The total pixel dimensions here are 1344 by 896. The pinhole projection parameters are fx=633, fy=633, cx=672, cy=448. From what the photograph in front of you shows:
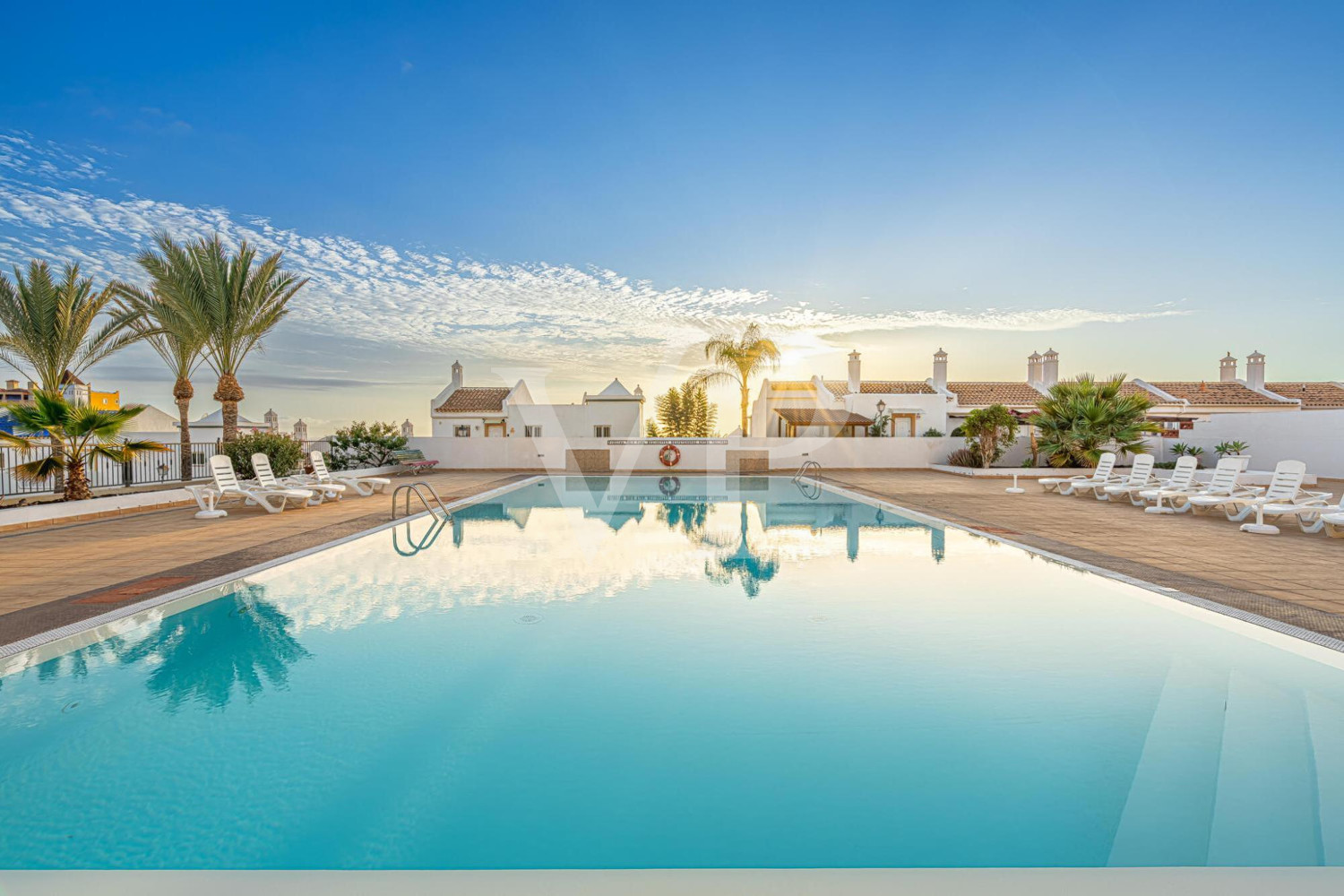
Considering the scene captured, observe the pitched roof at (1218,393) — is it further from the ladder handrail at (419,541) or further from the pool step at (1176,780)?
the ladder handrail at (419,541)

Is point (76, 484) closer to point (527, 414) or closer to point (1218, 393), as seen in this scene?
point (527, 414)

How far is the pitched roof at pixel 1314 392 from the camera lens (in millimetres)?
33844

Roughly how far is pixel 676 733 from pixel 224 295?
681 inches

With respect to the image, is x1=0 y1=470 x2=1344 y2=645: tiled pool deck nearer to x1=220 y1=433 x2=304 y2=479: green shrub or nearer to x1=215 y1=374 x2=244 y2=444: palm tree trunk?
x1=220 y1=433 x2=304 y2=479: green shrub

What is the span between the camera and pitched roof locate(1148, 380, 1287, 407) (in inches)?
1288

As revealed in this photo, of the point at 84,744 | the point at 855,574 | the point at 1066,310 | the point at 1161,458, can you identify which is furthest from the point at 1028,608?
the point at 1066,310

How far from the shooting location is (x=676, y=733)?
361cm

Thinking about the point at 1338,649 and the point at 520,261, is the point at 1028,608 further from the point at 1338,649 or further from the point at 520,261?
the point at 520,261

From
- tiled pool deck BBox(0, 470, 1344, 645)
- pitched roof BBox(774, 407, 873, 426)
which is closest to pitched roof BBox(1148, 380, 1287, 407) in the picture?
pitched roof BBox(774, 407, 873, 426)

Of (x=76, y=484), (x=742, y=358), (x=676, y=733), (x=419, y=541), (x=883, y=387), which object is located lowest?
(x=676, y=733)

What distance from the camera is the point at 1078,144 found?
48.0 ft

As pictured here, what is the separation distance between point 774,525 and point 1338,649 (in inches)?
293

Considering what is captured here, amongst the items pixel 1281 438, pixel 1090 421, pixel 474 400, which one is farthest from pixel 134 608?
pixel 474 400

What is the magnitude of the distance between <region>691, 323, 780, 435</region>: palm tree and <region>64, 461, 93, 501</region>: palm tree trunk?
2007cm
